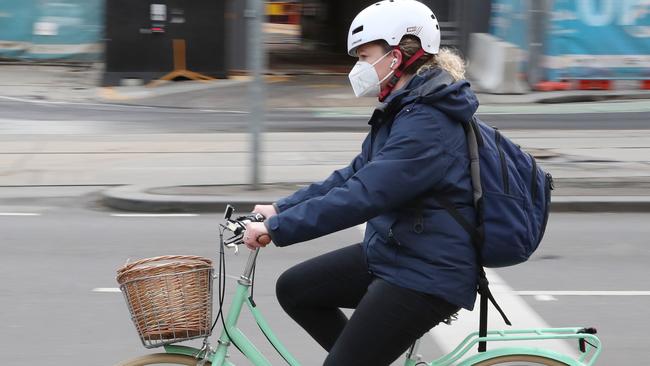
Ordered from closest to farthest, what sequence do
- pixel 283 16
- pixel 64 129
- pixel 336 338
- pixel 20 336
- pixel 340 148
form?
pixel 336 338
pixel 20 336
pixel 340 148
pixel 64 129
pixel 283 16

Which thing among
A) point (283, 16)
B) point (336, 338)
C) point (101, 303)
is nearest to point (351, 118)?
point (101, 303)

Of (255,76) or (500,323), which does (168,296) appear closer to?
(500,323)

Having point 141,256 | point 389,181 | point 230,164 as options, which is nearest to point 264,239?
point 389,181

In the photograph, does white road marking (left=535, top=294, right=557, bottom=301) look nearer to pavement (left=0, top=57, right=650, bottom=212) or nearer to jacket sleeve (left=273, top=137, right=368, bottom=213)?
pavement (left=0, top=57, right=650, bottom=212)

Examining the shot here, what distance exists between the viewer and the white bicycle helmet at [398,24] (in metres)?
3.26

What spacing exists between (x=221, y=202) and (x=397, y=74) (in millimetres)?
6203

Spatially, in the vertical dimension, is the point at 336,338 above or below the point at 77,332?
above

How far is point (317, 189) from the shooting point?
Result: 370 cm

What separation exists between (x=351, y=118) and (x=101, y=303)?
444 inches

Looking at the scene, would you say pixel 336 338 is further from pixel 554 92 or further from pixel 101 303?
pixel 554 92

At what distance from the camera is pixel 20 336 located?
5703 mm

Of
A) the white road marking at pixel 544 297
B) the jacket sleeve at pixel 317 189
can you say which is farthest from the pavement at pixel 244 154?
the jacket sleeve at pixel 317 189

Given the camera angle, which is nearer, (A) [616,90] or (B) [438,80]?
(B) [438,80]

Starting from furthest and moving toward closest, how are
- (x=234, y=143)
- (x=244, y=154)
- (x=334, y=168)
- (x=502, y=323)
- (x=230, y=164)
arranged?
(x=234, y=143) < (x=244, y=154) < (x=230, y=164) < (x=334, y=168) < (x=502, y=323)
